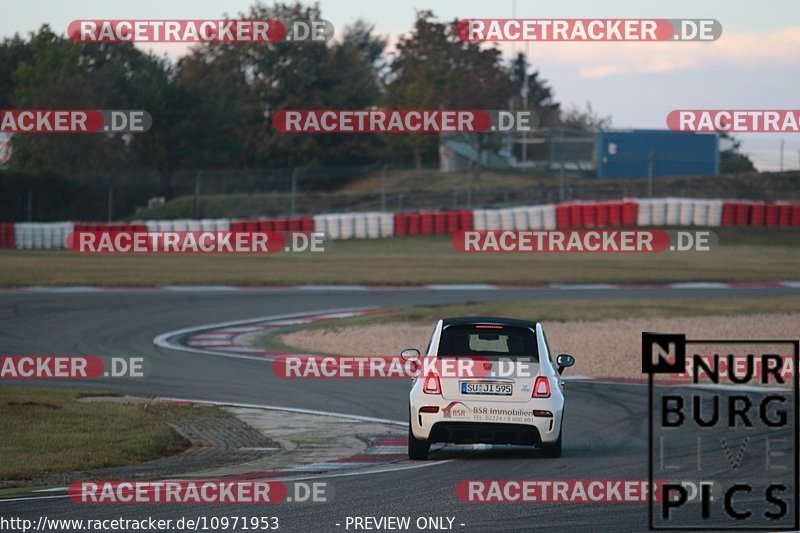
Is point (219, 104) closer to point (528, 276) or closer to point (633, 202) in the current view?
point (633, 202)

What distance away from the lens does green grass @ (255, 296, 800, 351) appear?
25.5 m

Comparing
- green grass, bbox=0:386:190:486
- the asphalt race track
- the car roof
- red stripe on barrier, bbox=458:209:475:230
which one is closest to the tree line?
red stripe on barrier, bbox=458:209:475:230

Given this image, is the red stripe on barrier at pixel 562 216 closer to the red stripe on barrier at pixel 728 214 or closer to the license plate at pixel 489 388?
the red stripe on barrier at pixel 728 214

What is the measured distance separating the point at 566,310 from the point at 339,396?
10.9 metres

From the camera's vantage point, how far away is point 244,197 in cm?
5400

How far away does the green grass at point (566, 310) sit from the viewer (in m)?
25.5

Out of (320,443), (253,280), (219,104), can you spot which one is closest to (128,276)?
(253,280)

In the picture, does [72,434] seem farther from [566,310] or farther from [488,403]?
[566,310]

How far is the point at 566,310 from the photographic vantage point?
26984mm

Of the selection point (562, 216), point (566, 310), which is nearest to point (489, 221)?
point (562, 216)

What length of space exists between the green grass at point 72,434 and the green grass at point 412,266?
17938mm

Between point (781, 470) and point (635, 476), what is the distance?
1.33 metres

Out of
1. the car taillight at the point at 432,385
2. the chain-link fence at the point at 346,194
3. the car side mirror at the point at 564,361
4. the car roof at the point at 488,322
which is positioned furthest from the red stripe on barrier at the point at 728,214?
the car taillight at the point at 432,385

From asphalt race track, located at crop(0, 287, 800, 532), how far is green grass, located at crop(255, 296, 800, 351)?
172cm
